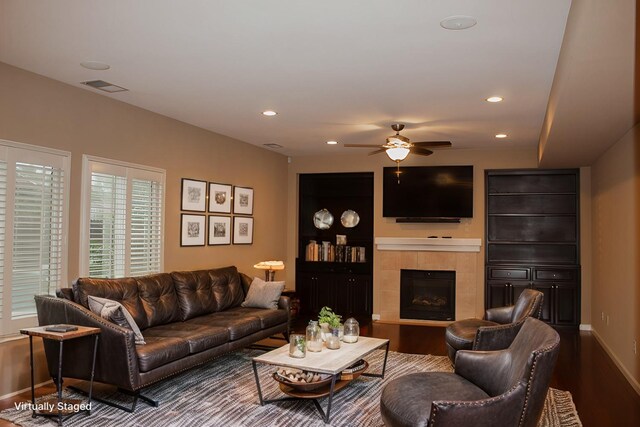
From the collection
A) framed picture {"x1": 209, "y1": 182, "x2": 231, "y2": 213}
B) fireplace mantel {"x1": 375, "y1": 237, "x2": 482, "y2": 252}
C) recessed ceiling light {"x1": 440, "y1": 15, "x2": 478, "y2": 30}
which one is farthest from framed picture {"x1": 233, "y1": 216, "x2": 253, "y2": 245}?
recessed ceiling light {"x1": 440, "y1": 15, "x2": 478, "y2": 30}

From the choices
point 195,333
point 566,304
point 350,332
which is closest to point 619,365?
point 566,304

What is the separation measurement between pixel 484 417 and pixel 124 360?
2.66 m

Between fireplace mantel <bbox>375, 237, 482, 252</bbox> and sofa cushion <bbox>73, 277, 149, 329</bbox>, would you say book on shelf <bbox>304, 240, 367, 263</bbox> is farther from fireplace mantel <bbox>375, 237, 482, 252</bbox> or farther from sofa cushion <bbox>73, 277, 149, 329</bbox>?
sofa cushion <bbox>73, 277, 149, 329</bbox>

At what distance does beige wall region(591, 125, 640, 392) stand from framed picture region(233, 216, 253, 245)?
4744 millimetres

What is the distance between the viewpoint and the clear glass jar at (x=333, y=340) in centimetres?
456

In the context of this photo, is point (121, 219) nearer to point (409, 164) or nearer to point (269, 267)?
point (269, 267)

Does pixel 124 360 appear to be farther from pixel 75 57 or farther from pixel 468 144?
pixel 468 144

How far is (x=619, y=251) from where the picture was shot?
5.74 meters

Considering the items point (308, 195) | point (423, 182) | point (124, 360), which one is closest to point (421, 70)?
point (124, 360)

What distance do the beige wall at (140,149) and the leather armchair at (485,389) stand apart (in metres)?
3.36

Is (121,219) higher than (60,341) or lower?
Answer: higher

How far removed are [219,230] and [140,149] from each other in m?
1.77

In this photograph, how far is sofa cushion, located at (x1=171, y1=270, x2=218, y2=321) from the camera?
565cm

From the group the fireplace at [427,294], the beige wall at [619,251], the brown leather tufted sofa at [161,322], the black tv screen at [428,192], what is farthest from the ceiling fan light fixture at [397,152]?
the fireplace at [427,294]
